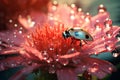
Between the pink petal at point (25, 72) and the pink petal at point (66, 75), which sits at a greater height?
the pink petal at point (25, 72)

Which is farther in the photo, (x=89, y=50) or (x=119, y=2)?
(x=119, y=2)

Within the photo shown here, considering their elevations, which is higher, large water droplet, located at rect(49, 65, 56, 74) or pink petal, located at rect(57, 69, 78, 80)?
large water droplet, located at rect(49, 65, 56, 74)

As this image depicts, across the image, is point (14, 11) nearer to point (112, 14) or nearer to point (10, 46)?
point (112, 14)

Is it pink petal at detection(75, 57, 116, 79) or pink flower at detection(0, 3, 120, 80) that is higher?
pink flower at detection(0, 3, 120, 80)

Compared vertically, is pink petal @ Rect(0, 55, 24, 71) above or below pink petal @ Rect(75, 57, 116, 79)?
above

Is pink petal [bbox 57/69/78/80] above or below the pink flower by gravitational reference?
below

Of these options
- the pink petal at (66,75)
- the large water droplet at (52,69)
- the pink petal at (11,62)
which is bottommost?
the pink petal at (66,75)

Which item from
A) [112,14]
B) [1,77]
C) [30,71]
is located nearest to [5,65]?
[30,71]

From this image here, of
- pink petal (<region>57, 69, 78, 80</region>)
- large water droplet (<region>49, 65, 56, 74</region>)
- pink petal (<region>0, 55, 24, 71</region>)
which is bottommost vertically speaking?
pink petal (<region>57, 69, 78, 80</region>)
